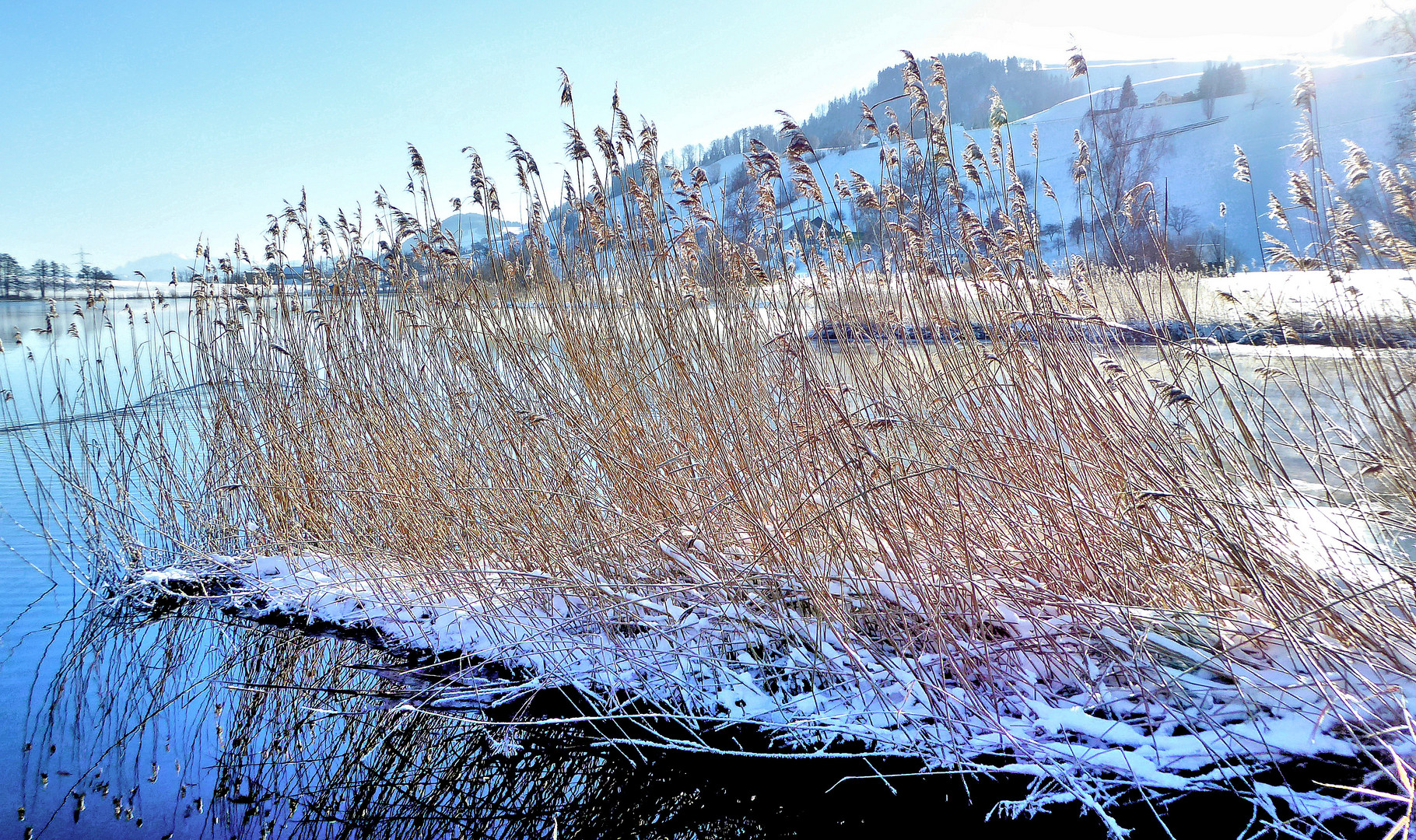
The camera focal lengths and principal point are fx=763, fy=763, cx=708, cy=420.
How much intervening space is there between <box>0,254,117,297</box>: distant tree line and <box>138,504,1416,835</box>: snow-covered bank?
254 centimetres

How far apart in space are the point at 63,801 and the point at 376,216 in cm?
217

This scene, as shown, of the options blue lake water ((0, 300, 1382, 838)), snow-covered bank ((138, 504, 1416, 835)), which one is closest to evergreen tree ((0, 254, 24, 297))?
blue lake water ((0, 300, 1382, 838))

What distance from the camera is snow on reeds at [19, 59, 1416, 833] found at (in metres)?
1.69

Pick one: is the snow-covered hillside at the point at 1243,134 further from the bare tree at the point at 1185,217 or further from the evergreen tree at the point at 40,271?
the evergreen tree at the point at 40,271

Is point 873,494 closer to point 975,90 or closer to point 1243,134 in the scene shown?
point 1243,134

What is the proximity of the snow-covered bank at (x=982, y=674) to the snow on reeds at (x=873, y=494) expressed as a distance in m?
0.01

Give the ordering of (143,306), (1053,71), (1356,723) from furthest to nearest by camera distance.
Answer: (1053,71)
(143,306)
(1356,723)

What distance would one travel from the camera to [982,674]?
187 cm

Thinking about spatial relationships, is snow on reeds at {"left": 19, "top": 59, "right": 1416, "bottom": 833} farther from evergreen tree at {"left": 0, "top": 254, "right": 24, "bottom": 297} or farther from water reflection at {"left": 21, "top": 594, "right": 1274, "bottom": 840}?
evergreen tree at {"left": 0, "top": 254, "right": 24, "bottom": 297}

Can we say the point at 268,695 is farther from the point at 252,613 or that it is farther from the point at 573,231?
the point at 573,231

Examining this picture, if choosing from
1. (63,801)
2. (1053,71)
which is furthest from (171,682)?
(1053,71)

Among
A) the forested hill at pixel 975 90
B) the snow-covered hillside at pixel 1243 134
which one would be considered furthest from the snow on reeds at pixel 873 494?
the forested hill at pixel 975 90

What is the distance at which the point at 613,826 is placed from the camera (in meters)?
1.82

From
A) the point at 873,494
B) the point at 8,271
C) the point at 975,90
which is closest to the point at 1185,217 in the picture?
the point at 873,494
